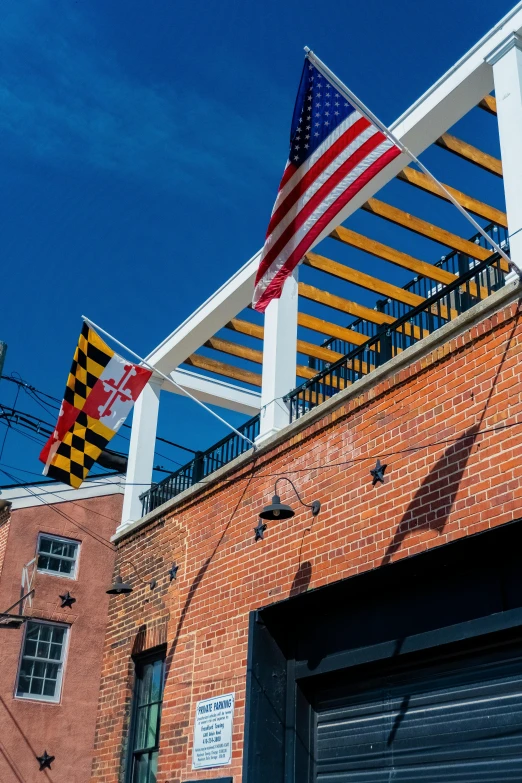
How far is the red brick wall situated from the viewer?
6.60m

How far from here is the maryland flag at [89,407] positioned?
10062mm

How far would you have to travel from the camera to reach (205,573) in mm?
9844

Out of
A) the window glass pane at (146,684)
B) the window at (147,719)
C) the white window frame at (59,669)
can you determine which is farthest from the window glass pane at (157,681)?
the white window frame at (59,669)

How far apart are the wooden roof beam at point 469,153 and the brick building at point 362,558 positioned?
0.03m

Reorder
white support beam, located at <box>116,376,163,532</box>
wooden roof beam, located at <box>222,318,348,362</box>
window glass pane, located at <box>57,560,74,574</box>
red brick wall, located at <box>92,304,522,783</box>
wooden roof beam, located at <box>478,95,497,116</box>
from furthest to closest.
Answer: window glass pane, located at <box>57,560,74,574</box> < white support beam, located at <box>116,376,163,532</box> < wooden roof beam, located at <box>222,318,348,362</box> < wooden roof beam, located at <box>478,95,497,116</box> < red brick wall, located at <box>92,304,522,783</box>

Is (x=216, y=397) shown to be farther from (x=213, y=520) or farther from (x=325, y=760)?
(x=325, y=760)

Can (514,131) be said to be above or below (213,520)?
above

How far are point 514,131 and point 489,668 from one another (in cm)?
436

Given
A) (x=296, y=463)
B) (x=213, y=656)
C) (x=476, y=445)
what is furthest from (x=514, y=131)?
(x=213, y=656)

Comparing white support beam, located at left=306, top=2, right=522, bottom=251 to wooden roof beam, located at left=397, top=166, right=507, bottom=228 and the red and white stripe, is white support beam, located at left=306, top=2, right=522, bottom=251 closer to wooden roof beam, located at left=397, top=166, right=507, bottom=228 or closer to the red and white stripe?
wooden roof beam, located at left=397, top=166, right=507, bottom=228

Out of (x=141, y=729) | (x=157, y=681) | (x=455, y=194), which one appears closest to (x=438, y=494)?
(x=455, y=194)

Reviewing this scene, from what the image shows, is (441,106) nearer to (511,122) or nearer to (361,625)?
(511,122)

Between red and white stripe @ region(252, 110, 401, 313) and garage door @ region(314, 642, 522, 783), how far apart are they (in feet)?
11.4

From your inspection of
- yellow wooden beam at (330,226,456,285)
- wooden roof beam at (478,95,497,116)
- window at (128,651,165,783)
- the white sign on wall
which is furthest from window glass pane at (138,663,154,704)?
wooden roof beam at (478,95,497,116)
